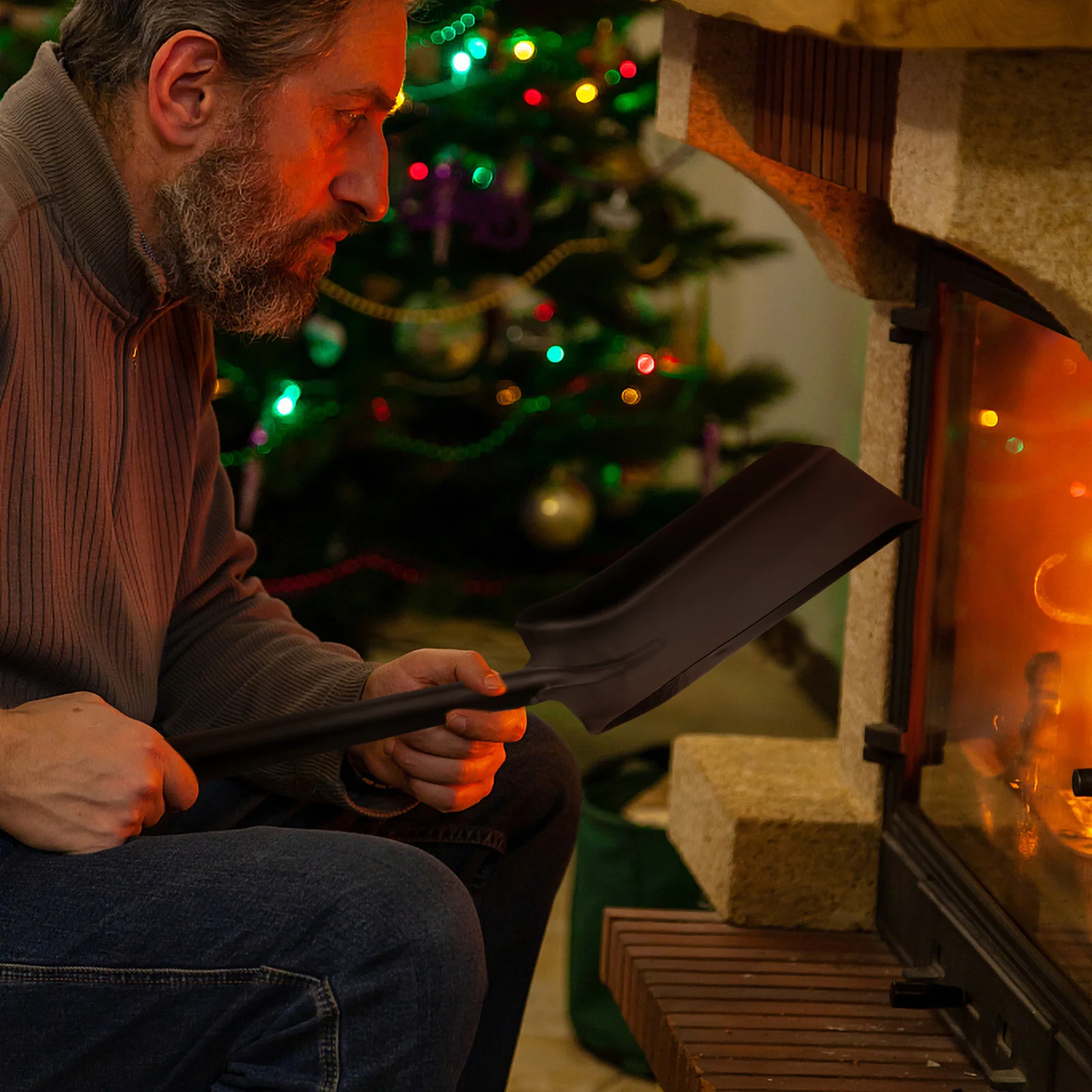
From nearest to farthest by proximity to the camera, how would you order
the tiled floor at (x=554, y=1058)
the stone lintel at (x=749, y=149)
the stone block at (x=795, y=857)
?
the stone lintel at (x=749, y=149) → the stone block at (x=795, y=857) → the tiled floor at (x=554, y=1058)

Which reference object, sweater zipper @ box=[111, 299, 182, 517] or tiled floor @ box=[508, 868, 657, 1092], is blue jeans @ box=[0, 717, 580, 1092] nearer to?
sweater zipper @ box=[111, 299, 182, 517]

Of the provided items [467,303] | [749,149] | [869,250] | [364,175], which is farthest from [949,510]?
[467,303]

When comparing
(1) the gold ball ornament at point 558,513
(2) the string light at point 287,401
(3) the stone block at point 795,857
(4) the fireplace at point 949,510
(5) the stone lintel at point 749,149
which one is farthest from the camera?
(1) the gold ball ornament at point 558,513

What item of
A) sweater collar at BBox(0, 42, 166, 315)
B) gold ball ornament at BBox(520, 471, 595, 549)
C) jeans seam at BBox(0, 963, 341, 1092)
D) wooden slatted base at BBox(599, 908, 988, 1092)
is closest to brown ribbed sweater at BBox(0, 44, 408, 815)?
sweater collar at BBox(0, 42, 166, 315)

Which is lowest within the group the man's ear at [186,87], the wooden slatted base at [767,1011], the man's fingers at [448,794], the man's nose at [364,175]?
the wooden slatted base at [767,1011]

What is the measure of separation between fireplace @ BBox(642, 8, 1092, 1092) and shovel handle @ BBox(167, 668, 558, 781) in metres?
0.48

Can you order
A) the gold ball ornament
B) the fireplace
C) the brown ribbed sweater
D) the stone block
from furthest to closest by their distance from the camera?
1. the gold ball ornament
2. the stone block
3. the brown ribbed sweater
4. the fireplace

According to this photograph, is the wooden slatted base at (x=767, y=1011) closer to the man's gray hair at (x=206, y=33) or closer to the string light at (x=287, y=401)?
the man's gray hair at (x=206, y=33)

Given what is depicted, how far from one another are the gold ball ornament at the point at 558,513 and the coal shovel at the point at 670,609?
1.51 m

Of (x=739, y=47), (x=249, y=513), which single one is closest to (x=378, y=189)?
(x=739, y=47)

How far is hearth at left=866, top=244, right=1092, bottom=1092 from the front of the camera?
45.2 inches

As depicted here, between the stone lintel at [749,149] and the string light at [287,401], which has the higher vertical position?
the stone lintel at [749,149]

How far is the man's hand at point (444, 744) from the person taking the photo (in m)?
1.14

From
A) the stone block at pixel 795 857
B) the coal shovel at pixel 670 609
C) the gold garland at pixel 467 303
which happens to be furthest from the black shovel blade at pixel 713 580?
the gold garland at pixel 467 303
